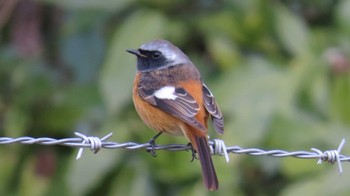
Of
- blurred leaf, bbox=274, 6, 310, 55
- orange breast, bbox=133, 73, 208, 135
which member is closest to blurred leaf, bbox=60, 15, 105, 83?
blurred leaf, bbox=274, 6, 310, 55

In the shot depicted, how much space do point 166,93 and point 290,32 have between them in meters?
1.94

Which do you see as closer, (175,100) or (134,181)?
(175,100)

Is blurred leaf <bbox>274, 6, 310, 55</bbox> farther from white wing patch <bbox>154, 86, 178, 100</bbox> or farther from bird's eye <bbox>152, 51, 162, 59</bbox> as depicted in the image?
white wing patch <bbox>154, 86, 178, 100</bbox>

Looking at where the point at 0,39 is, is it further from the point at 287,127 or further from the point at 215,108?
the point at 215,108

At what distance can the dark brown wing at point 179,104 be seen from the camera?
443cm

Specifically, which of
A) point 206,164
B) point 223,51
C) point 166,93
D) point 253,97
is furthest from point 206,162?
point 223,51

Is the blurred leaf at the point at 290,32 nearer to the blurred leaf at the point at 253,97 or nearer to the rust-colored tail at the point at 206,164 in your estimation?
the blurred leaf at the point at 253,97

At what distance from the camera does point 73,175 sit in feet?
19.7

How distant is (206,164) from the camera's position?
14.1 feet

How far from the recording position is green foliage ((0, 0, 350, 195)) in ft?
19.1

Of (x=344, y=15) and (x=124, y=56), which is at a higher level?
(x=124, y=56)

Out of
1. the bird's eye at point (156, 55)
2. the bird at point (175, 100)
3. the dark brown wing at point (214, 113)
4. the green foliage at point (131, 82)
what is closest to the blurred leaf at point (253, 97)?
the green foliage at point (131, 82)

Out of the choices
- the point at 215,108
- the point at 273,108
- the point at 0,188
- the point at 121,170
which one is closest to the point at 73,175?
the point at 121,170

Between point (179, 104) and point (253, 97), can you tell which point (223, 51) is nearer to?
point (253, 97)
